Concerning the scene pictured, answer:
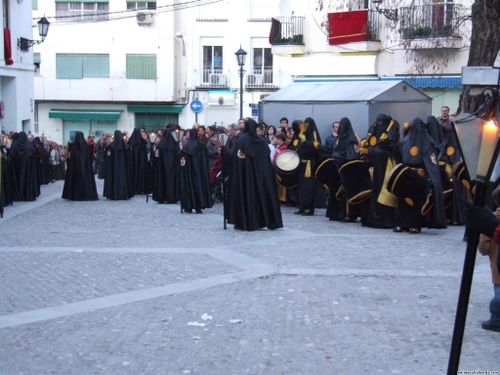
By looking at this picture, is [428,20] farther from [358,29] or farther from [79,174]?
→ [79,174]

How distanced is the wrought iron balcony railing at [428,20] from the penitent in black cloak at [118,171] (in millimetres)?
9252

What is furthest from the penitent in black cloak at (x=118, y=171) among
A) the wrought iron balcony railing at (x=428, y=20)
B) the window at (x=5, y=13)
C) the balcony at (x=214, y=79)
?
the balcony at (x=214, y=79)

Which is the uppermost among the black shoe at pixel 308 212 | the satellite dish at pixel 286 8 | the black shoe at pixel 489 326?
the satellite dish at pixel 286 8

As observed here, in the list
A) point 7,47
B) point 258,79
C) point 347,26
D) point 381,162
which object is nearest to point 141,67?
point 258,79

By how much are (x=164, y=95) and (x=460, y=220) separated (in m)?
34.2

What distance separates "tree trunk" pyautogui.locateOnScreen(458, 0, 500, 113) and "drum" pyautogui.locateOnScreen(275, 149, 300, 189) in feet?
11.2

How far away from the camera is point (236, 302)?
8.70m

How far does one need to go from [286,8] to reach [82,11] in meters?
16.9

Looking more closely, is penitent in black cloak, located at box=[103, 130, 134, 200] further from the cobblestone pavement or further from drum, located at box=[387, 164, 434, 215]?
drum, located at box=[387, 164, 434, 215]

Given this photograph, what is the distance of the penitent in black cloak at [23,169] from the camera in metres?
21.4

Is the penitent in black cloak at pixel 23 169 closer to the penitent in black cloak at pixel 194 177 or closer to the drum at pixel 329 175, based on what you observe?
the penitent in black cloak at pixel 194 177

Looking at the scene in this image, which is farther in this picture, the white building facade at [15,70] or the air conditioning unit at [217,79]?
the air conditioning unit at [217,79]

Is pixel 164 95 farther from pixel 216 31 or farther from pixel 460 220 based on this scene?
pixel 460 220

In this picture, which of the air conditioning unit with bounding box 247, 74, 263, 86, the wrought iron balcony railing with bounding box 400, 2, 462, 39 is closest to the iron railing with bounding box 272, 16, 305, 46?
the wrought iron balcony railing with bounding box 400, 2, 462, 39
